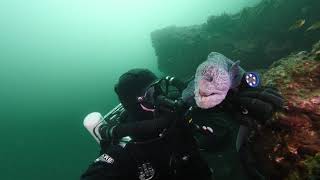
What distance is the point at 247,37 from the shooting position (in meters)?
15.2

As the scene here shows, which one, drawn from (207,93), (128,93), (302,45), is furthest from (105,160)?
(302,45)

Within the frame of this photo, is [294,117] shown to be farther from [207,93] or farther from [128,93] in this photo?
[128,93]

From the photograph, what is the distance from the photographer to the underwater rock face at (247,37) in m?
12.5

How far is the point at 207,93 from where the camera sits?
2416 mm

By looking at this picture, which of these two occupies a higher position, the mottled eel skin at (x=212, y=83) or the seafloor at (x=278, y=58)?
the mottled eel skin at (x=212, y=83)

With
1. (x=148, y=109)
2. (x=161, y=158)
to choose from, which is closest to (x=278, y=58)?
(x=148, y=109)

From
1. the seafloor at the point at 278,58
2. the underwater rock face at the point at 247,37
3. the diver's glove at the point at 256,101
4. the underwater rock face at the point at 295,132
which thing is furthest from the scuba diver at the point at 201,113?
the underwater rock face at the point at 247,37

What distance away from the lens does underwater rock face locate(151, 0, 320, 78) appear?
12516mm

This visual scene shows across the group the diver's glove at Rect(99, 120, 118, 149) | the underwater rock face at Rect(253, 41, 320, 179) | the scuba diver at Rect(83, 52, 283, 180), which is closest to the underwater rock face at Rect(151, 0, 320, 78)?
the underwater rock face at Rect(253, 41, 320, 179)

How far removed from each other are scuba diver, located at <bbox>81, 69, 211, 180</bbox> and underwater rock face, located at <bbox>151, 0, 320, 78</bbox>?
314 inches

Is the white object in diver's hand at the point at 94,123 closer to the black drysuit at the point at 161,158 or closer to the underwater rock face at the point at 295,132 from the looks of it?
the black drysuit at the point at 161,158

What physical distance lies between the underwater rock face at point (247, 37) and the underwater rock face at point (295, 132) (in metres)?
7.20

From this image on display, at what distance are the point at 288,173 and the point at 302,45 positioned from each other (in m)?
10.7

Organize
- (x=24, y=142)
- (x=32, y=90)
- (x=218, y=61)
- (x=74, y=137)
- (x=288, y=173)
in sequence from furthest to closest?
(x=32, y=90), (x=24, y=142), (x=74, y=137), (x=288, y=173), (x=218, y=61)
